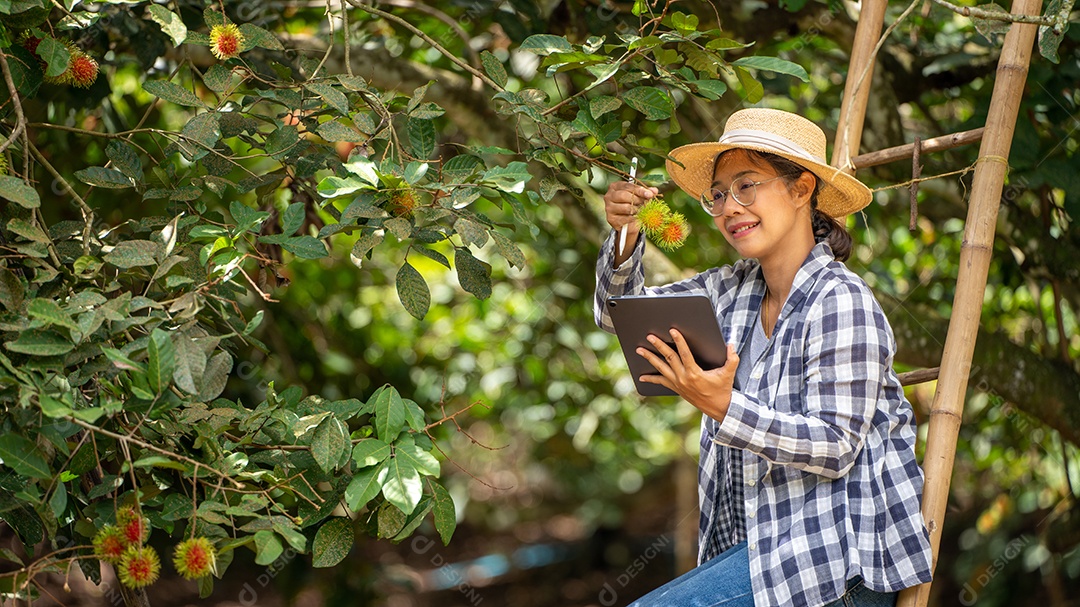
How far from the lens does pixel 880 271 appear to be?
298cm

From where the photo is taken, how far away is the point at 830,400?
1.37 metres

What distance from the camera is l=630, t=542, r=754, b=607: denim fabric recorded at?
1.46 metres

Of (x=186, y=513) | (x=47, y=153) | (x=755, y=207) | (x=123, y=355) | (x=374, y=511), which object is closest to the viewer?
(x=123, y=355)

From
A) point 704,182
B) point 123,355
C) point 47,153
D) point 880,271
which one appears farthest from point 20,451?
point 880,271

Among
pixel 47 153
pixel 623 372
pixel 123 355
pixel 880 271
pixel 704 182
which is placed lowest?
pixel 623 372

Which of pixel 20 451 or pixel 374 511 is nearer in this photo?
pixel 20 451

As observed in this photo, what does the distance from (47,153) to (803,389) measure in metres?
2.11

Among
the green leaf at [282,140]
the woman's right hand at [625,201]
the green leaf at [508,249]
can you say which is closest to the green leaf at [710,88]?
the woman's right hand at [625,201]

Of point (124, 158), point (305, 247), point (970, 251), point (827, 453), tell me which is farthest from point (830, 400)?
point (124, 158)

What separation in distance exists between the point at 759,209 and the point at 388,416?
0.64 metres

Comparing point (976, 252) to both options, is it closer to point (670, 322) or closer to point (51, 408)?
point (670, 322)

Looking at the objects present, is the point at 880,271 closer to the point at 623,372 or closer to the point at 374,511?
the point at 623,372

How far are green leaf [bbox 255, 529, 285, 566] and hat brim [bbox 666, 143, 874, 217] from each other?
784mm

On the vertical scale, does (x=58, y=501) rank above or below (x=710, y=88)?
below
